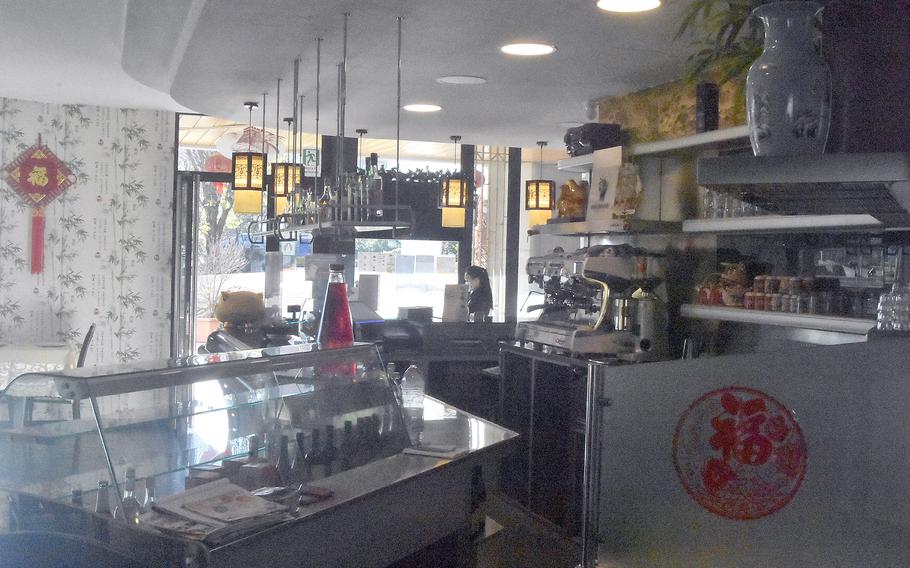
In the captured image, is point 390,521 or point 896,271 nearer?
point 390,521

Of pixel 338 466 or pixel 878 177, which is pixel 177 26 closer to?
pixel 338 466

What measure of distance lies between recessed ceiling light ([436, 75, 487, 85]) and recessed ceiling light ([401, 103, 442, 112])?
91cm

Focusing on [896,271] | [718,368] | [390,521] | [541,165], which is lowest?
[390,521]

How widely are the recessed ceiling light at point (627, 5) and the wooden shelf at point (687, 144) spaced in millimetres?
846

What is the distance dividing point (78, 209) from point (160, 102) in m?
1.32

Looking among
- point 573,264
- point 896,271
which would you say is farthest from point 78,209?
point 896,271

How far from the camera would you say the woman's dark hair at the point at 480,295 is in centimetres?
789

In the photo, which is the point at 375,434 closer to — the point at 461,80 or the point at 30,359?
the point at 461,80

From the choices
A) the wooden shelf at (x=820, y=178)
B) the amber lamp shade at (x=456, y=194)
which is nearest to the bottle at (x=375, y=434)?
the wooden shelf at (x=820, y=178)

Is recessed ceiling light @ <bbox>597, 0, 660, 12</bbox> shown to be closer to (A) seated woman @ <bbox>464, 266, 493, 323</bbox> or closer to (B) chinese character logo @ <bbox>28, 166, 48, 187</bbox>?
(A) seated woman @ <bbox>464, 266, 493, 323</bbox>

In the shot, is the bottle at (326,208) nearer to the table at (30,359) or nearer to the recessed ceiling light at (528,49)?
the recessed ceiling light at (528,49)

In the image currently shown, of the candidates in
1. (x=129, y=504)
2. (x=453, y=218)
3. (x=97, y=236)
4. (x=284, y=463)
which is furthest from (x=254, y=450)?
(x=97, y=236)

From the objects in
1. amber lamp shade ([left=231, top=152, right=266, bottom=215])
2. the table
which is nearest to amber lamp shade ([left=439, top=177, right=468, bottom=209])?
amber lamp shade ([left=231, top=152, right=266, bottom=215])

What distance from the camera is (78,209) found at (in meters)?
8.32
